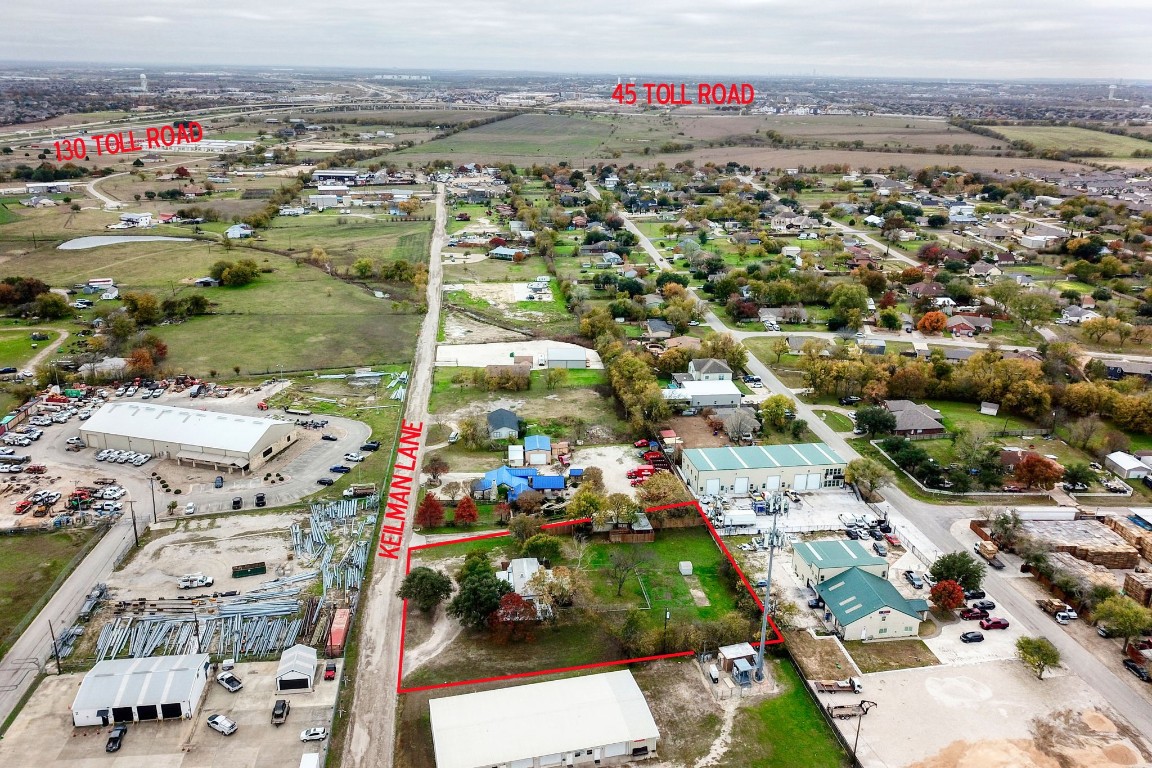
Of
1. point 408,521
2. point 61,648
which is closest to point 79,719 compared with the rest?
point 61,648

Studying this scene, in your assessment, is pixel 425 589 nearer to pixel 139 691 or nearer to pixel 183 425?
pixel 139 691

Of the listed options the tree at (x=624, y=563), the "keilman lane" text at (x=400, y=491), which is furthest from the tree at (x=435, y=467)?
the tree at (x=624, y=563)

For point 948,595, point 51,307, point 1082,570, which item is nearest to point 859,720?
point 948,595

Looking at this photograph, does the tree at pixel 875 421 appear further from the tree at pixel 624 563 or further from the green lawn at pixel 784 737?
the green lawn at pixel 784 737

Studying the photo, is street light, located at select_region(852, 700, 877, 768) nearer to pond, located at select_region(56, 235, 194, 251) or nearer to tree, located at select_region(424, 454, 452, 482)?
tree, located at select_region(424, 454, 452, 482)

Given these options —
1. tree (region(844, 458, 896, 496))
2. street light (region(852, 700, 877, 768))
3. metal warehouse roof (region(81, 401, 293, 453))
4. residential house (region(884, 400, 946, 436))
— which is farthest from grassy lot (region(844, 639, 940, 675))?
metal warehouse roof (region(81, 401, 293, 453))

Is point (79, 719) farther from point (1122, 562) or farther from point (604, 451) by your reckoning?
point (1122, 562)
